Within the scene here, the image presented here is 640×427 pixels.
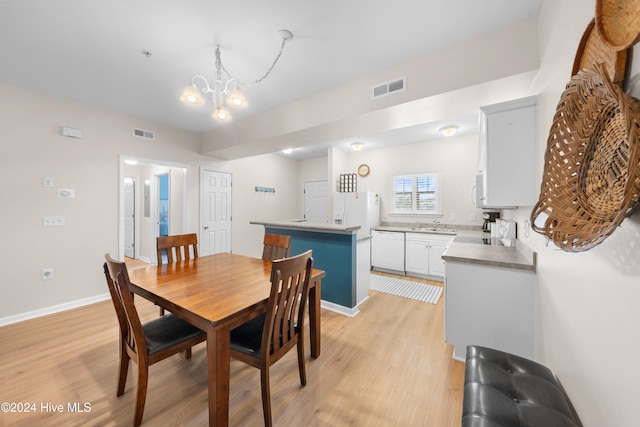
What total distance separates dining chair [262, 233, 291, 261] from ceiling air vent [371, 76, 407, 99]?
178 cm

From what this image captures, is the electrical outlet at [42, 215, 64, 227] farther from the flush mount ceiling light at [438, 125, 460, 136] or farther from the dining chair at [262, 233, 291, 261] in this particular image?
the flush mount ceiling light at [438, 125, 460, 136]

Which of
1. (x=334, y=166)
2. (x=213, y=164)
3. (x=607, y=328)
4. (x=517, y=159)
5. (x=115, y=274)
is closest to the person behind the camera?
(x=607, y=328)

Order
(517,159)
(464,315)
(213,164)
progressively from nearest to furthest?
(517,159) → (464,315) → (213,164)

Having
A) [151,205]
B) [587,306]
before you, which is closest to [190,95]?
[587,306]

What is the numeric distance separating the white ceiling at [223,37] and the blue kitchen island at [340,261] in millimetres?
1761

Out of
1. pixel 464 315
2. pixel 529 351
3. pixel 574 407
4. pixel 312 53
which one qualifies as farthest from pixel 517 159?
pixel 312 53

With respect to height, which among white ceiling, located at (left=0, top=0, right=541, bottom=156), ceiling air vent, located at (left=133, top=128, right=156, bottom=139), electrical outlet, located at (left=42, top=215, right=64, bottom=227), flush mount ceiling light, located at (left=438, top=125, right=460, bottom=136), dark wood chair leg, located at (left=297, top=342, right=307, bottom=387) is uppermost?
white ceiling, located at (left=0, top=0, right=541, bottom=156)

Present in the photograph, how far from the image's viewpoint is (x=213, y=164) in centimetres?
475

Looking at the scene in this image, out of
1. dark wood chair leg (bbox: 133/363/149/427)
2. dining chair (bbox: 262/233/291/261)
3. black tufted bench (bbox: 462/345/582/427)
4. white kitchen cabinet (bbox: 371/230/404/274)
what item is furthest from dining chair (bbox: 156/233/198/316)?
white kitchen cabinet (bbox: 371/230/404/274)

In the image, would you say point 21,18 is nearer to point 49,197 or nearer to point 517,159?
point 49,197

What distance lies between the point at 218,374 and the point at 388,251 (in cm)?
389

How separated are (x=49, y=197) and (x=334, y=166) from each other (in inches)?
177

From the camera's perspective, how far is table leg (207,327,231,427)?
122 centimetres

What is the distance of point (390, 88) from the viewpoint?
7.89 ft
